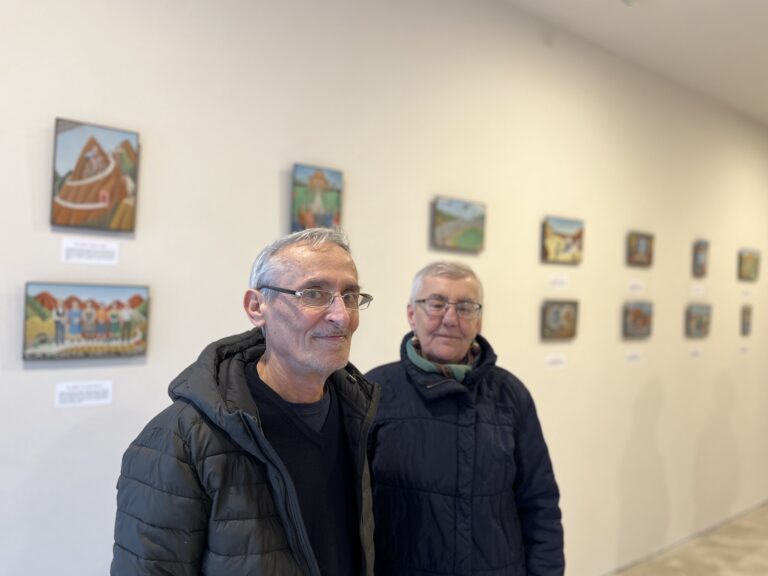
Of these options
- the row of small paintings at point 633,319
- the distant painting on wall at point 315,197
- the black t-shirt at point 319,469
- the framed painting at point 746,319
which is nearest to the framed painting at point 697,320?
the row of small paintings at point 633,319

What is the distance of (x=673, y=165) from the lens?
4387 mm

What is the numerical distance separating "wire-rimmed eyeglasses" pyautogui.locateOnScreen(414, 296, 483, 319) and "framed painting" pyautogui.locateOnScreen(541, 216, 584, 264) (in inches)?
72.0

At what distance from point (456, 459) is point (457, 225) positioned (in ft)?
5.29

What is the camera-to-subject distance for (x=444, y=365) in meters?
1.77

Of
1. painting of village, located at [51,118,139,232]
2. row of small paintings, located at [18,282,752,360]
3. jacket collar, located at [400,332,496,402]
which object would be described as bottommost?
jacket collar, located at [400,332,496,402]

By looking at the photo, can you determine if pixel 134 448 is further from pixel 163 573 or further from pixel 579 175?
pixel 579 175

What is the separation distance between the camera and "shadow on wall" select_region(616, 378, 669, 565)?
4070mm

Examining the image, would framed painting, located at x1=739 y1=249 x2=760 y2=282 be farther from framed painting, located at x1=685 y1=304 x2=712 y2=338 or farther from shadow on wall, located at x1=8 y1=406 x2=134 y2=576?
shadow on wall, located at x1=8 y1=406 x2=134 y2=576

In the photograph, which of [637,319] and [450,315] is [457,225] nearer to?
[450,315]

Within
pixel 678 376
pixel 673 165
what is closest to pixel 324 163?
pixel 673 165

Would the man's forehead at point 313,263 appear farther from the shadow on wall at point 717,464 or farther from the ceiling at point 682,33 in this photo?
the shadow on wall at point 717,464

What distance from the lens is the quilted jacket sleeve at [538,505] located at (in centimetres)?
175

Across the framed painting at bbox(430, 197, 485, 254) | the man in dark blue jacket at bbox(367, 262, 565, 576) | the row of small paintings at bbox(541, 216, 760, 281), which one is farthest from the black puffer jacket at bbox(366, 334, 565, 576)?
the row of small paintings at bbox(541, 216, 760, 281)

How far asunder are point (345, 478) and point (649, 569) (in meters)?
3.53
